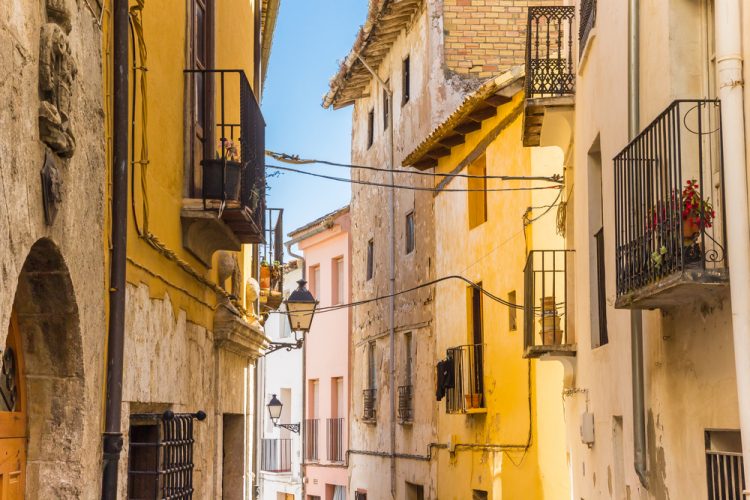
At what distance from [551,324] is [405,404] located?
8.69m

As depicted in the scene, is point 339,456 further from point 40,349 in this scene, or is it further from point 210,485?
point 40,349

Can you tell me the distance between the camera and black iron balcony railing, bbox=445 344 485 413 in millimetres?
17469

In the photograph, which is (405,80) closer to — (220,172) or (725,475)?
(220,172)

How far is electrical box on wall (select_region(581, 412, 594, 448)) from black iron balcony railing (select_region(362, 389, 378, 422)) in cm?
1380

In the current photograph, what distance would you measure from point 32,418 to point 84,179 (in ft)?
3.90

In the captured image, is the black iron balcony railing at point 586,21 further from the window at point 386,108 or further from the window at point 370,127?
the window at point 370,127

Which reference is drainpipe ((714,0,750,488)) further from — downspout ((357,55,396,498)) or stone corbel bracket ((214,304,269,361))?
downspout ((357,55,396,498))

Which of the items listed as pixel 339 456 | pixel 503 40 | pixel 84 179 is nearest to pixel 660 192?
pixel 84 179

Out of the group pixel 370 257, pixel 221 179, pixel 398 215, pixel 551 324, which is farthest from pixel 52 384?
pixel 370 257

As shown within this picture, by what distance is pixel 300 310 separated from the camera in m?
17.2

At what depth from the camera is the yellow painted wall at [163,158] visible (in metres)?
7.66

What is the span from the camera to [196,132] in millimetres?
9930

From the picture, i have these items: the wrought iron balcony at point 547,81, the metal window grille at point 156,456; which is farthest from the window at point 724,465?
the wrought iron balcony at point 547,81

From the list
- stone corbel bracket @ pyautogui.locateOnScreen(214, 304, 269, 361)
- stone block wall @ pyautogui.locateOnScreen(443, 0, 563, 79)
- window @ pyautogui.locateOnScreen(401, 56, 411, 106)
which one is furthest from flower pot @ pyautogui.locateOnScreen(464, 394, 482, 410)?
window @ pyautogui.locateOnScreen(401, 56, 411, 106)
